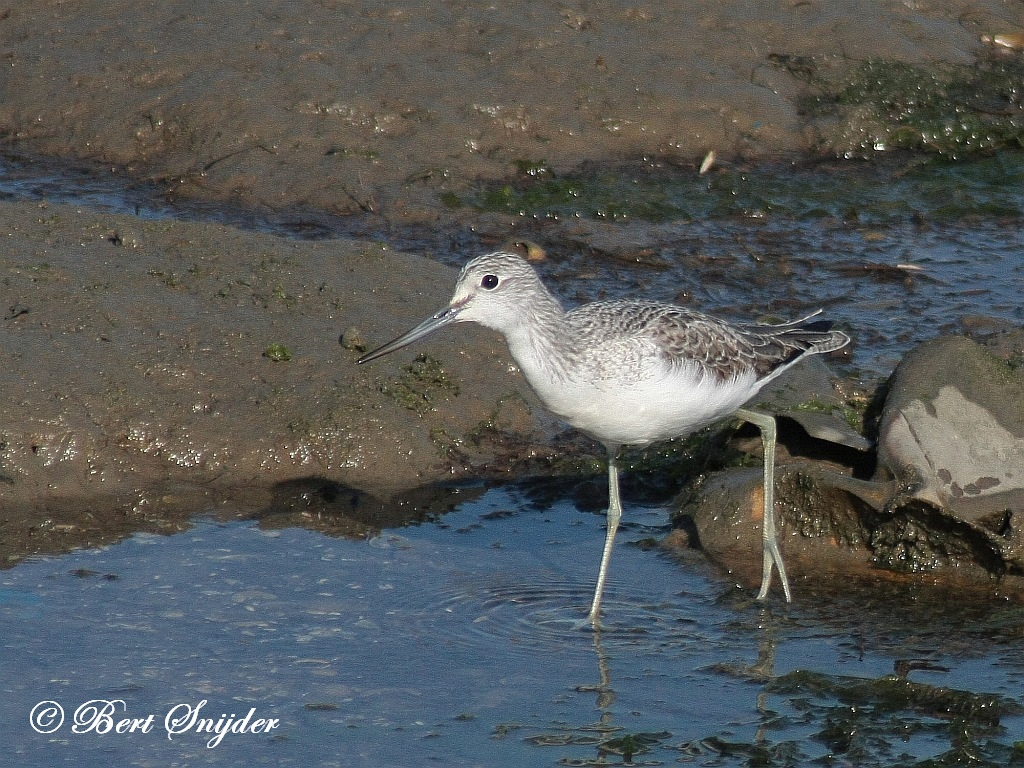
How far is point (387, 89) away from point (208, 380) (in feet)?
13.0

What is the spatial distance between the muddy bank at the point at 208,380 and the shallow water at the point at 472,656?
469 millimetres

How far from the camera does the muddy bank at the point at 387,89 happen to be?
33.3 ft

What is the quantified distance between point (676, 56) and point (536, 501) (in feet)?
17.4

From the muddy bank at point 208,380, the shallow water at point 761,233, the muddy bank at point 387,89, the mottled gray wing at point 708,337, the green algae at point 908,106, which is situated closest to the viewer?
the mottled gray wing at point 708,337

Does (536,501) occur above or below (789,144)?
below

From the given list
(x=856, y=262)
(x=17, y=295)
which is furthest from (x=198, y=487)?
(x=856, y=262)

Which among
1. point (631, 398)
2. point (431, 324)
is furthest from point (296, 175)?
point (631, 398)

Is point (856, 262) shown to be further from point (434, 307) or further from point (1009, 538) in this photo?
point (1009, 538)

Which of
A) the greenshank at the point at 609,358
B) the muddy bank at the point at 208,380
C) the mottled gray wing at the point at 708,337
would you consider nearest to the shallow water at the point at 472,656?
the greenshank at the point at 609,358

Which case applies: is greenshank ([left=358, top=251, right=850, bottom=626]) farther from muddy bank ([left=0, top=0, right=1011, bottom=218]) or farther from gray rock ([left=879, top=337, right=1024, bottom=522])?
muddy bank ([left=0, top=0, right=1011, bottom=218])

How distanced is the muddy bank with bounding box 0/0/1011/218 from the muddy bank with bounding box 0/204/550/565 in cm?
186

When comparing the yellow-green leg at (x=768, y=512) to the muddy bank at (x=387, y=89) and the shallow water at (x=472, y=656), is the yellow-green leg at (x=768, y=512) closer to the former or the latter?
the shallow water at (x=472, y=656)

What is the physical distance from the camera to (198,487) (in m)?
6.83

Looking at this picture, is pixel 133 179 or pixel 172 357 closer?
pixel 172 357
